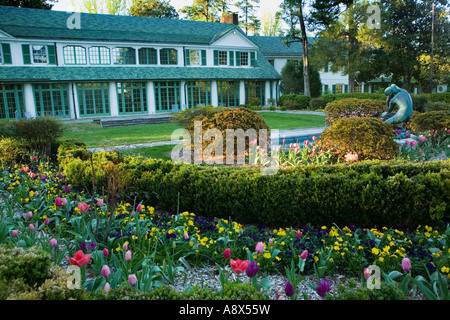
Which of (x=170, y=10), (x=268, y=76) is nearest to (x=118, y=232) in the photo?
(x=268, y=76)

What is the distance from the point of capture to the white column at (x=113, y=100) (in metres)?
23.9

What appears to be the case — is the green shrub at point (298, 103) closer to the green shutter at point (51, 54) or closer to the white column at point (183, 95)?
the white column at point (183, 95)

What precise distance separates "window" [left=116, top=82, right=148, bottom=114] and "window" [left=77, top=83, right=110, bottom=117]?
36.8 inches

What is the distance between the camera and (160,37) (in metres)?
26.0

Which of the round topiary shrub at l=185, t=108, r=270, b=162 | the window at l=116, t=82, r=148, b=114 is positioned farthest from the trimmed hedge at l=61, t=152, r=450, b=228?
the window at l=116, t=82, r=148, b=114

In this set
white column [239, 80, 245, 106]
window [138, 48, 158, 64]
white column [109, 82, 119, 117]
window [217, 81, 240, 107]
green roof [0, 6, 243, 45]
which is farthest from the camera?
white column [239, 80, 245, 106]

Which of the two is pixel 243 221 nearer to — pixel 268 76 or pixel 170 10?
pixel 268 76

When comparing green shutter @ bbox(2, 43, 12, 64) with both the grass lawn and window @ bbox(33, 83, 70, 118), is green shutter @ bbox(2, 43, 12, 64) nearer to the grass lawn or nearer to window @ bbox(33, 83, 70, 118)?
window @ bbox(33, 83, 70, 118)

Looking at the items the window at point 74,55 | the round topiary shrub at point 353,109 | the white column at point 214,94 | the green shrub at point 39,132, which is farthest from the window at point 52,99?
the round topiary shrub at point 353,109

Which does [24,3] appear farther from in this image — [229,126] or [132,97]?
[229,126]

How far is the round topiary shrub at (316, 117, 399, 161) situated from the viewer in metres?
7.67

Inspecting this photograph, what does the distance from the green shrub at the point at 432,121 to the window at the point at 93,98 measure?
19328 millimetres

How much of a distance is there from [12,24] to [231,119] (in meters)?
20.6
